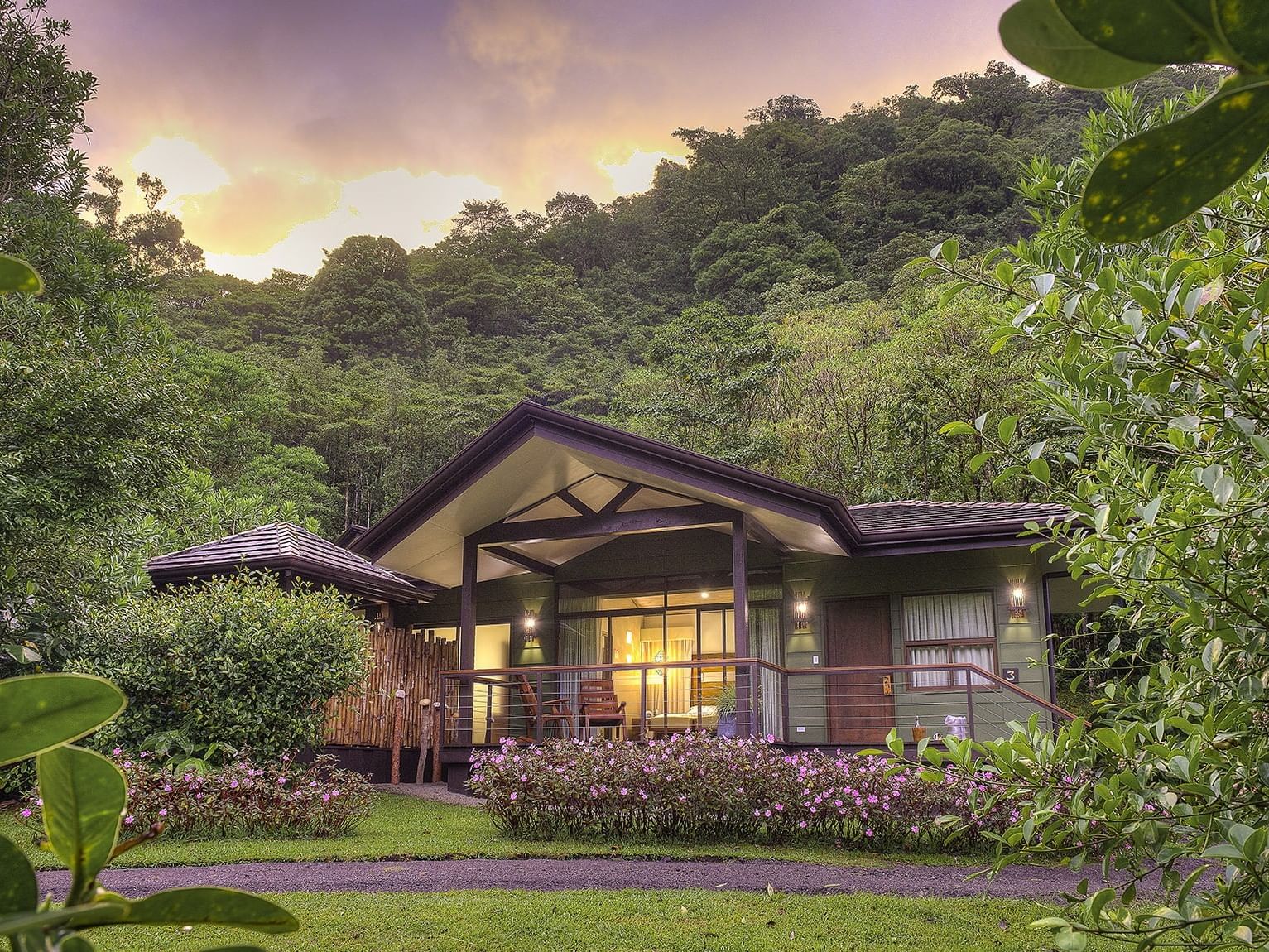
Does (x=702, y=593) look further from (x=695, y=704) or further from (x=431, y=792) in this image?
(x=431, y=792)

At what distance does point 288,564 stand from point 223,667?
337 cm

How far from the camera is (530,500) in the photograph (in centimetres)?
1316

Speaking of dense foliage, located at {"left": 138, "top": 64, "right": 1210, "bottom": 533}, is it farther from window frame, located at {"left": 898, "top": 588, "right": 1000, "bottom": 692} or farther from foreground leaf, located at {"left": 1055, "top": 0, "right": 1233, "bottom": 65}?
foreground leaf, located at {"left": 1055, "top": 0, "right": 1233, "bottom": 65}

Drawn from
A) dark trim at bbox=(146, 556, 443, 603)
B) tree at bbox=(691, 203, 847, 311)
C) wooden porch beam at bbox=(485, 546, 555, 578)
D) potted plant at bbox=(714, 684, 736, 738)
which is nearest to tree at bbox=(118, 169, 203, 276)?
tree at bbox=(691, 203, 847, 311)

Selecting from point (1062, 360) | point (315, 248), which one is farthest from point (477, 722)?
point (315, 248)

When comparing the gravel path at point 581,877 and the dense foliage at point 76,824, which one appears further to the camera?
the gravel path at point 581,877

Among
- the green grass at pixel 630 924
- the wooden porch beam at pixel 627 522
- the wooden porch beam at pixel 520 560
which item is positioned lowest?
the green grass at pixel 630 924

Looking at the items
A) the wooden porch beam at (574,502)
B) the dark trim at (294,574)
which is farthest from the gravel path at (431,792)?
the wooden porch beam at (574,502)

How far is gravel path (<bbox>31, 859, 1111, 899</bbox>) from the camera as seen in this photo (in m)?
6.32

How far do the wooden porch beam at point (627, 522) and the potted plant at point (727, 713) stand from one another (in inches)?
85.4

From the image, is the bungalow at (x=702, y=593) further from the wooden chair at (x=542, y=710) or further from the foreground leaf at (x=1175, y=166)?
the foreground leaf at (x=1175, y=166)

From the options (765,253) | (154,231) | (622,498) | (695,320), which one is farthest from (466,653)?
(154,231)

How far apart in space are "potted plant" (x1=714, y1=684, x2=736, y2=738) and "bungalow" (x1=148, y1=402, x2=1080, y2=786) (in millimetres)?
39

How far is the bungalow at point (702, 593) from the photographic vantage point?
1182cm
